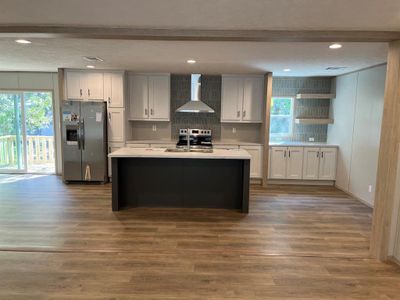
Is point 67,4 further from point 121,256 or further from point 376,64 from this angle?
point 376,64

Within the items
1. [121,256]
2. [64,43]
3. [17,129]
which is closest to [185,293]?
[121,256]

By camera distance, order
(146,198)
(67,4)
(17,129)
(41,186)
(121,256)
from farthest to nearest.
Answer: (17,129) < (41,186) < (146,198) < (121,256) < (67,4)

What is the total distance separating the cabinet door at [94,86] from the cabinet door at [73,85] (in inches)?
5.8

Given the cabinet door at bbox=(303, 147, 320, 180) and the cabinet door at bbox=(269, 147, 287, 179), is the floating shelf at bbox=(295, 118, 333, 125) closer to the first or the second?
the cabinet door at bbox=(303, 147, 320, 180)

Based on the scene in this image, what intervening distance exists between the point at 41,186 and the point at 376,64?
6534mm

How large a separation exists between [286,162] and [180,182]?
2.72 metres

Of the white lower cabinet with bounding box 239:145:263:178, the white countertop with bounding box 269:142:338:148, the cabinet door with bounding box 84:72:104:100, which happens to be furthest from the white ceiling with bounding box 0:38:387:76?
the white lower cabinet with bounding box 239:145:263:178

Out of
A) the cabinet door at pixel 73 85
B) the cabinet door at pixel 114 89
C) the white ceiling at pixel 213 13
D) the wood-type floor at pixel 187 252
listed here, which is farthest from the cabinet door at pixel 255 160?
the cabinet door at pixel 73 85

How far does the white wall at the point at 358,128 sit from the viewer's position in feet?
15.0

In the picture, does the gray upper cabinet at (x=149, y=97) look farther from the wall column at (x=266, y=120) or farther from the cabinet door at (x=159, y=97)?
the wall column at (x=266, y=120)

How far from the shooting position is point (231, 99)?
612 centimetres

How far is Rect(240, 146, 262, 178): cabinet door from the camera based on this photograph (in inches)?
235

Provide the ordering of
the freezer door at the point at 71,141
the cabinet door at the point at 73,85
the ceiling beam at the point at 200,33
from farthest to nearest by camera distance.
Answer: the cabinet door at the point at 73,85, the freezer door at the point at 71,141, the ceiling beam at the point at 200,33

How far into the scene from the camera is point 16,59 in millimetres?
4633
